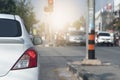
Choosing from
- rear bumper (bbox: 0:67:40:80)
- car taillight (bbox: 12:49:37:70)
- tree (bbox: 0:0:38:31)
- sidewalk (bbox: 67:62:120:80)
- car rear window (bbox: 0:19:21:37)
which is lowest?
sidewalk (bbox: 67:62:120:80)

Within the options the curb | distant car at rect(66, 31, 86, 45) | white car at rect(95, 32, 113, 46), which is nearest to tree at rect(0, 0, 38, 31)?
distant car at rect(66, 31, 86, 45)

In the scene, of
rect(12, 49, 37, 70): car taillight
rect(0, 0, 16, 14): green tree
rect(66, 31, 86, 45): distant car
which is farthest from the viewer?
rect(66, 31, 86, 45): distant car

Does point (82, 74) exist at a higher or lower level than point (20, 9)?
lower

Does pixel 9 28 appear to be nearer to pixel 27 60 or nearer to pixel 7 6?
pixel 27 60

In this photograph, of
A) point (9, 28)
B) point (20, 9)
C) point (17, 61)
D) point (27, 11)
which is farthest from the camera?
point (27, 11)

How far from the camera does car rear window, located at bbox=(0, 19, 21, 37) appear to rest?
8.22 meters

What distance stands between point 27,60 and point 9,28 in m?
1.57

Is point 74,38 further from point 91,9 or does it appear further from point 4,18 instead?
point 4,18

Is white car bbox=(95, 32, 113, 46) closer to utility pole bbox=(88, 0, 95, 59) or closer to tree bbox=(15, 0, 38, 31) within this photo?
tree bbox=(15, 0, 38, 31)

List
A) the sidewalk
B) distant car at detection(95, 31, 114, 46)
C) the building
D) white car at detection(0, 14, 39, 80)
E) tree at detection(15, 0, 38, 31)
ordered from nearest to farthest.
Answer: white car at detection(0, 14, 39, 80)
the sidewalk
distant car at detection(95, 31, 114, 46)
tree at detection(15, 0, 38, 31)
the building

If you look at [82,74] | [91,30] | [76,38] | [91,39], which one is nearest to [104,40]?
[76,38]

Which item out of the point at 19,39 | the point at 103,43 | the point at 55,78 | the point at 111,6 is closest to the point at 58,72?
the point at 55,78

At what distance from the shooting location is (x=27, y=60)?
7.01 metres

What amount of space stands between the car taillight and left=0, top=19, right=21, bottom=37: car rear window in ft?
3.81
